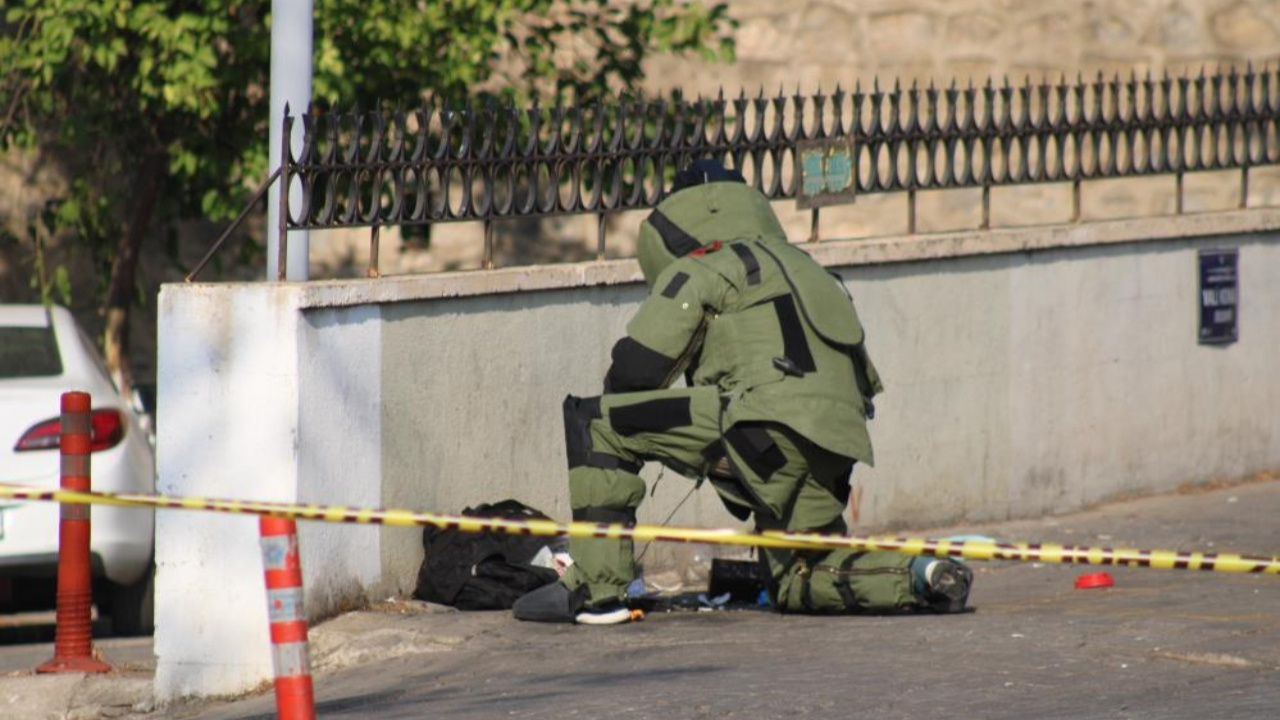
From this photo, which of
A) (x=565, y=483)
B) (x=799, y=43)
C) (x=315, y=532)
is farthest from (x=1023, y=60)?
(x=315, y=532)

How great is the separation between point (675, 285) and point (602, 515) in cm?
74

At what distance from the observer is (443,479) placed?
24.4ft

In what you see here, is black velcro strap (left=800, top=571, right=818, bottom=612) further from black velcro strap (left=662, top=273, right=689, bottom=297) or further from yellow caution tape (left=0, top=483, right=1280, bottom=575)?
yellow caution tape (left=0, top=483, right=1280, bottom=575)

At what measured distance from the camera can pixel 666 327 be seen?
6.79m

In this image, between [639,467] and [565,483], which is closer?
[639,467]

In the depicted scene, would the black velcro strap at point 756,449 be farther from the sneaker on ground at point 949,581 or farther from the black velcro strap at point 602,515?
the sneaker on ground at point 949,581

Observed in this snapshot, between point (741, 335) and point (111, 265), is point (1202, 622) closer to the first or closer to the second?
point (741, 335)

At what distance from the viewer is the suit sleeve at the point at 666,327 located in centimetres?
679

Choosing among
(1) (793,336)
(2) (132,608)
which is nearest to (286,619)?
(1) (793,336)

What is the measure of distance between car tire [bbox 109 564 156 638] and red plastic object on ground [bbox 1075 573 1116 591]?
12.1 feet

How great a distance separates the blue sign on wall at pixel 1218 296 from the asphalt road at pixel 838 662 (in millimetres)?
2743

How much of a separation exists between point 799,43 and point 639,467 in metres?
7.04

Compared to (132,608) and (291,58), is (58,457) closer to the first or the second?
(132,608)

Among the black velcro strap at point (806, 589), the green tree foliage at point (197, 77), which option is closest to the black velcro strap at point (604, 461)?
the black velcro strap at point (806, 589)
